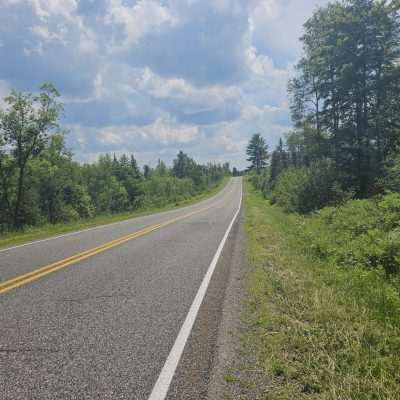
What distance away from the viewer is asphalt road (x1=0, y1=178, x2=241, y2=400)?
2.61 meters

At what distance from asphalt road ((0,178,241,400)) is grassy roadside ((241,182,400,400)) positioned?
0.66 m

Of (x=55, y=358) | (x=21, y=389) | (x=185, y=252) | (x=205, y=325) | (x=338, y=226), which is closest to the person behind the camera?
(x=21, y=389)

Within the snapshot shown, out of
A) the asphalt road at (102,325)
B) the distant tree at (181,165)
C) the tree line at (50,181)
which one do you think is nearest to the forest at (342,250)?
the asphalt road at (102,325)

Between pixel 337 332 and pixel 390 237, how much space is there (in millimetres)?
3769

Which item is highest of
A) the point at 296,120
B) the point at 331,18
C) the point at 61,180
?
the point at 331,18

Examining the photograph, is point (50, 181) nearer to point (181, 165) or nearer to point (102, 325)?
point (102, 325)

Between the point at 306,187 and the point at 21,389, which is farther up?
the point at 306,187

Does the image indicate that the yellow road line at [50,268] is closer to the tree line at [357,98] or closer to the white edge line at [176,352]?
the white edge line at [176,352]

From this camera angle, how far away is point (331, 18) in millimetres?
17938

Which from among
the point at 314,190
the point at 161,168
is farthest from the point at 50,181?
the point at 161,168

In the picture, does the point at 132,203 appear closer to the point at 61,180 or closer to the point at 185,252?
the point at 61,180

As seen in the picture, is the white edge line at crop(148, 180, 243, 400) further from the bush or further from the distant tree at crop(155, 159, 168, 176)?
the distant tree at crop(155, 159, 168, 176)

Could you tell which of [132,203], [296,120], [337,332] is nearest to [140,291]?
[337,332]

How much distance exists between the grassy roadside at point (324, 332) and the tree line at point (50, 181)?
17.2 m
